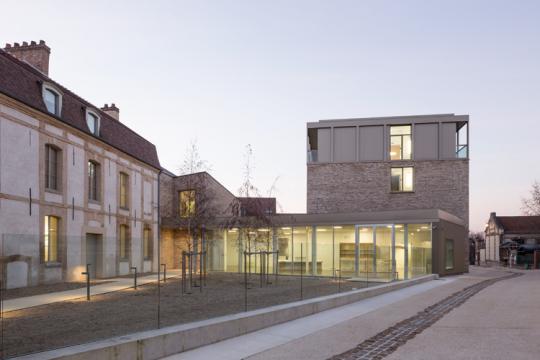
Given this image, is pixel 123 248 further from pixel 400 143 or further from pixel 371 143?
pixel 400 143

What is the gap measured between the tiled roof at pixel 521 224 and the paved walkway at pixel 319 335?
59.8 meters

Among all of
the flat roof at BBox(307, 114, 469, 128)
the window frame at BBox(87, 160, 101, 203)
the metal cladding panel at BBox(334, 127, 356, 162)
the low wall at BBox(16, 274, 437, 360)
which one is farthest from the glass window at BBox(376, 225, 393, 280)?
the window frame at BBox(87, 160, 101, 203)

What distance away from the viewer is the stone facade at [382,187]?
3722 centimetres

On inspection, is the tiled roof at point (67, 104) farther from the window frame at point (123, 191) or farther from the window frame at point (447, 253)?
the window frame at point (447, 253)

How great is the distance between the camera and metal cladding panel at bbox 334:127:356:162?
1559 inches

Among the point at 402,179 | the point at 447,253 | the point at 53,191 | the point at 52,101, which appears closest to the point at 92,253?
the point at 53,191

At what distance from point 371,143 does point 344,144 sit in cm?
199

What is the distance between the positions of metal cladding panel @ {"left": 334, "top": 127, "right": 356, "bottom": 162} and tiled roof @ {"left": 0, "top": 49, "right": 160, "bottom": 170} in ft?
45.2

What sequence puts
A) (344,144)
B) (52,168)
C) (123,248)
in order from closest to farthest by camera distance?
(123,248), (52,168), (344,144)

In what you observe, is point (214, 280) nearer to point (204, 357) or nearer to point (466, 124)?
point (204, 357)

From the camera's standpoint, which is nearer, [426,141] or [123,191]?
[123,191]

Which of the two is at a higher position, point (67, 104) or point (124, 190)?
point (67, 104)

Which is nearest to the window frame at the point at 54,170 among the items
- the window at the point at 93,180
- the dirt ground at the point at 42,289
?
the window at the point at 93,180

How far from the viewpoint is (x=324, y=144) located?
40281mm
